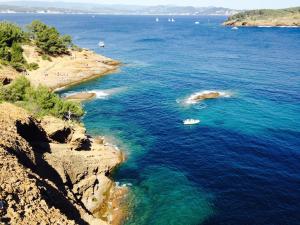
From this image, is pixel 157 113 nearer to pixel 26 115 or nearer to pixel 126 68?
pixel 26 115

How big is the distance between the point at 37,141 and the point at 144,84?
66599 millimetres

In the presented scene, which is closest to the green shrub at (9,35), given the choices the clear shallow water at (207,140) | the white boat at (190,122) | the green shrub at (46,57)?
the green shrub at (46,57)

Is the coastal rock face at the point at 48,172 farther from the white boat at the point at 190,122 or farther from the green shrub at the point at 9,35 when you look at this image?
the green shrub at the point at 9,35

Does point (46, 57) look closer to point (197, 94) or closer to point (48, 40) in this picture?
point (48, 40)

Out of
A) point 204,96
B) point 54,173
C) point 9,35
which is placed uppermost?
point 9,35

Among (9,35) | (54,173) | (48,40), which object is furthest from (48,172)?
(48,40)

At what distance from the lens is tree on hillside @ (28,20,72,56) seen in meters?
137

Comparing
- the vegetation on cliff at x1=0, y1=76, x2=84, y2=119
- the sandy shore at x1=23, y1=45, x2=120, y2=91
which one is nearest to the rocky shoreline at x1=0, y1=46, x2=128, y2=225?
the vegetation on cliff at x1=0, y1=76, x2=84, y2=119

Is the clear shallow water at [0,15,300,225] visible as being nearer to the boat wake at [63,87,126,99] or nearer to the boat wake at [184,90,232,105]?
the boat wake at [63,87,126,99]

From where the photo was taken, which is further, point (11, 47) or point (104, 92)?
point (11, 47)

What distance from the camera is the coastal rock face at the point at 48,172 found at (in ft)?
104

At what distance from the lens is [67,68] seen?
5162 inches

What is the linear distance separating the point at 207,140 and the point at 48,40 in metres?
86.7

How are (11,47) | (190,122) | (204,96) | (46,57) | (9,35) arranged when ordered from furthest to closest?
(46,57), (11,47), (9,35), (204,96), (190,122)
